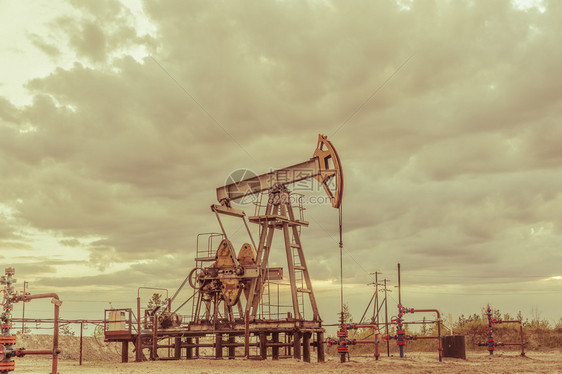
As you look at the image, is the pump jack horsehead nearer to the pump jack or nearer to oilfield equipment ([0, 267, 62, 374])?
the pump jack

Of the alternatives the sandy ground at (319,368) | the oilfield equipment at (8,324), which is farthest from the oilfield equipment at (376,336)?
the oilfield equipment at (8,324)

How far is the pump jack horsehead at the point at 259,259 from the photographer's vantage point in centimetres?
2203

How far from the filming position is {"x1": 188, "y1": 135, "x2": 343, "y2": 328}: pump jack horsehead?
22.0 m

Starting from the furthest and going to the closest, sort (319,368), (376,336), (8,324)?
(376,336), (319,368), (8,324)

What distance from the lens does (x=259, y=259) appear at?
22.9 metres

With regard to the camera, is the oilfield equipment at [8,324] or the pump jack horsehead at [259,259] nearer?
the oilfield equipment at [8,324]

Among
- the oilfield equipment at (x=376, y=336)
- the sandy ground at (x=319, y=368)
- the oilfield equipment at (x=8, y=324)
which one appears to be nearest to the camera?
the oilfield equipment at (x=8, y=324)

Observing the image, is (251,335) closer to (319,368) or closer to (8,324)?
(319,368)

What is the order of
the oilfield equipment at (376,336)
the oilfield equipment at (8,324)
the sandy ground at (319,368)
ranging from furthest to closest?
the oilfield equipment at (376,336) < the sandy ground at (319,368) < the oilfield equipment at (8,324)

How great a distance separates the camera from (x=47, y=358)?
1069 inches

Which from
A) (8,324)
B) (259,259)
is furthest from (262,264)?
(8,324)

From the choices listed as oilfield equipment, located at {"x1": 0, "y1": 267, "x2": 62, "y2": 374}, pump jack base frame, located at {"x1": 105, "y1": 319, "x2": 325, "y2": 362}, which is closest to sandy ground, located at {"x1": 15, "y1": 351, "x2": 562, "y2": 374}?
pump jack base frame, located at {"x1": 105, "y1": 319, "x2": 325, "y2": 362}

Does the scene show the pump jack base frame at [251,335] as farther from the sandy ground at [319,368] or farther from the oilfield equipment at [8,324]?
the oilfield equipment at [8,324]

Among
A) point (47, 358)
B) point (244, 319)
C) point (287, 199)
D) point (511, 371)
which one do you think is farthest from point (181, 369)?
point (47, 358)
